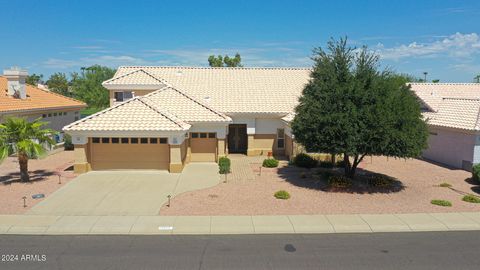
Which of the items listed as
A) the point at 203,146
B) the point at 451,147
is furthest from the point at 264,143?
the point at 451,147

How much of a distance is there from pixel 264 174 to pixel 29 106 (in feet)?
63.7

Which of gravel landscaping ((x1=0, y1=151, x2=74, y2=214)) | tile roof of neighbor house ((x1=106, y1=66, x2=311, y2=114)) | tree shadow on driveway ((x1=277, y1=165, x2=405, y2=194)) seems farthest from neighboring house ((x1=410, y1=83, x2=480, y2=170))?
gravel landscaping ((x1=0, y1=151, x2=74, y2=214))

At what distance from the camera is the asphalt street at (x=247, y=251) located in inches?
434

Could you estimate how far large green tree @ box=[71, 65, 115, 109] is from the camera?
68625 millimetres

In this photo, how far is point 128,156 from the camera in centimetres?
2333

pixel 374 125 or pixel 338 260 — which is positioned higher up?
pixel 374 125

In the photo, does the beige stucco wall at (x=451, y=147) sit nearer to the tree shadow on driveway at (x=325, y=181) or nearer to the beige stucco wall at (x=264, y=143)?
the tree shadow on driveway at (x=325, y=181)

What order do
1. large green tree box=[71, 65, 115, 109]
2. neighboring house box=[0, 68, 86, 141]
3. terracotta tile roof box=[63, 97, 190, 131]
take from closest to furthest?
terracotta tile roof box=[63, 97, 190, 131]
neighboring house box=[0, 68, 86, 141]
large green tree box=[71, 65, 115, 109]

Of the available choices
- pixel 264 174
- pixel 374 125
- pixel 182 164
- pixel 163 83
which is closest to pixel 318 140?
pixel 374 125

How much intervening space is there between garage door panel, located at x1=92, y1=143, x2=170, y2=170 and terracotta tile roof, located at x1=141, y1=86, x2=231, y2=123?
3.32 metres

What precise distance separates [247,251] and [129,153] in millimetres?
13564

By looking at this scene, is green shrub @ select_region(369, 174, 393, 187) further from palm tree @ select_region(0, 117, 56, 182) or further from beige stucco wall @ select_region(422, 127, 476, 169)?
palm tree @ select_region(0, 117, 56, 182)

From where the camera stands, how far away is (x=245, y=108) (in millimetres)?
29500

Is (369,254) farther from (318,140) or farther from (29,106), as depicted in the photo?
(29,106)
